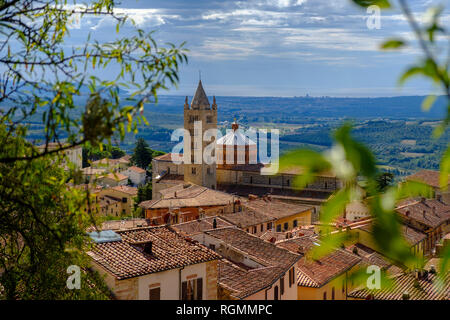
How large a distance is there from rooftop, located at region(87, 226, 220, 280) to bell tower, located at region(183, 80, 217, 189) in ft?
124

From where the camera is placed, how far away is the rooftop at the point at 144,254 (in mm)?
10141

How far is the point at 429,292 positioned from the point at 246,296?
5940 mm

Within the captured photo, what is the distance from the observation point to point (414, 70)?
1055 mm

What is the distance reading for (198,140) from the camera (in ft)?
169

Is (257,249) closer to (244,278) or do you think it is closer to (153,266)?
(244,278)

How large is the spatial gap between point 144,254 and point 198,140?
40585 mm

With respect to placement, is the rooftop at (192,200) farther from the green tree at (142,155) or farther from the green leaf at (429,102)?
the green tree at (142,155)

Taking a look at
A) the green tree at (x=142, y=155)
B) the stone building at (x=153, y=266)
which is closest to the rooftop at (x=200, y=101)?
the green tree at (x=142, y=155)

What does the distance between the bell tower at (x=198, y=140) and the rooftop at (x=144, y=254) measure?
124ft

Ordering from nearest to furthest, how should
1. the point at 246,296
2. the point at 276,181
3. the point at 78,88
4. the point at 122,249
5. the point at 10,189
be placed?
the point at 78,88, the point at 10,189, the point at 122,249, the point at 246,296, the point at 276,181

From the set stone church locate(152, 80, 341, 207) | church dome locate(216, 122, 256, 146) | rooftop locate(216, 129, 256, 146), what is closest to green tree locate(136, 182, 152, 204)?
stone church locate(152, 80, 341, 207)

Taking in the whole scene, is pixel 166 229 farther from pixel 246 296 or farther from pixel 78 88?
pixel 78 88
